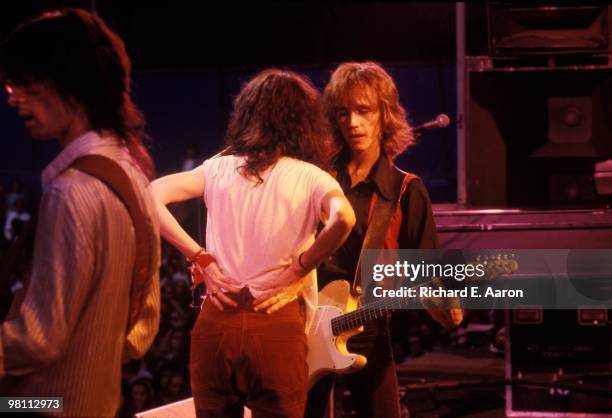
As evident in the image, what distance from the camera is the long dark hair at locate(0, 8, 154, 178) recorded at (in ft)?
5.54

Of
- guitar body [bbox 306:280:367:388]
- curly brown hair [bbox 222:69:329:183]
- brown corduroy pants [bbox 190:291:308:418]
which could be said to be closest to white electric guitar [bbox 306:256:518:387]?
guitar body [bbox 306:280:367:388]

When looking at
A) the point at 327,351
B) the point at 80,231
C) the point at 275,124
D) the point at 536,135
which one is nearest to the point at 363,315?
the point at 327,351

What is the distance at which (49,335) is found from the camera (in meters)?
1.57

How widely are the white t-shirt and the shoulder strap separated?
Result: 75 centimetres

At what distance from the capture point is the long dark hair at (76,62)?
1689 millimetres

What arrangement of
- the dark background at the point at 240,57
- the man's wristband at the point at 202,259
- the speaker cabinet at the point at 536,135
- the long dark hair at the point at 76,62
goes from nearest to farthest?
the long dark hair at the point at 76,62 → the man's wristband at the point at 202,259 → the speaker cabinet at the point at 536,135 → the dark background at the point at 240,57

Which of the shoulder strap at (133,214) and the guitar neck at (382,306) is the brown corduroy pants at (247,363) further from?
the shoulder strap at (133,214)

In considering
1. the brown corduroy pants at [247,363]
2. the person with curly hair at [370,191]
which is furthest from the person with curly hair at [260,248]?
the person with curly hair at [370,191]

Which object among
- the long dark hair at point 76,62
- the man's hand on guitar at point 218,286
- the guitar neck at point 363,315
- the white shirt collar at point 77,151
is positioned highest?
the long dark hair at point 76,62

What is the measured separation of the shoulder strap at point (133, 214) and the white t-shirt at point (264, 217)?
0.75m

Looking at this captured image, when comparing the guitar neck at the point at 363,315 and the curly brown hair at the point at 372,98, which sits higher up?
the curly brown hair at the point at 372,98

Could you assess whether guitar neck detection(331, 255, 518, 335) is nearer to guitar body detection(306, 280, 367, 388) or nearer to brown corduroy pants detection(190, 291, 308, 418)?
guitar body detection(306, 280, 367, 388)

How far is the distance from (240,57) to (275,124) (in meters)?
14.1

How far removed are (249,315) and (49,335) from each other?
0.98m
